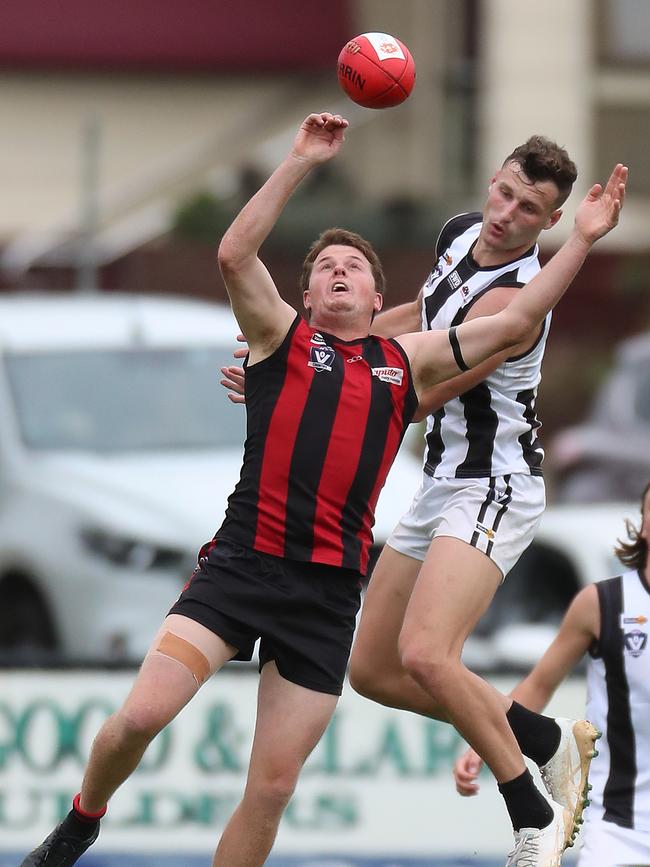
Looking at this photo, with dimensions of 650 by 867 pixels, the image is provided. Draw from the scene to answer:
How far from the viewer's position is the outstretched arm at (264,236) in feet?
18.6

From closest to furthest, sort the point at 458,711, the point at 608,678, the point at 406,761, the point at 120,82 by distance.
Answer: the point at 458,711
the point at 608,678
the point at 406,761
the point at 120,82

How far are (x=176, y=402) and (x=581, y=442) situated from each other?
481cm

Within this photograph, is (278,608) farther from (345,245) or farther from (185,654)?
(345,245)

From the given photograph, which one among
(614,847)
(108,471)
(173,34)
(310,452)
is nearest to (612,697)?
(614,847)

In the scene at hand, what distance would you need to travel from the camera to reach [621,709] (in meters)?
6.88

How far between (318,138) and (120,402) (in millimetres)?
5600

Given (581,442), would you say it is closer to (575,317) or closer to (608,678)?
(575,317)

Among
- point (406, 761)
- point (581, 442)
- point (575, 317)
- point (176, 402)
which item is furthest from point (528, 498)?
point (575, 317)

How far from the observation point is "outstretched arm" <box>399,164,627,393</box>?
5840 millimetres

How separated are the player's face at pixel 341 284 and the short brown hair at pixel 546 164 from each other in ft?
2.07

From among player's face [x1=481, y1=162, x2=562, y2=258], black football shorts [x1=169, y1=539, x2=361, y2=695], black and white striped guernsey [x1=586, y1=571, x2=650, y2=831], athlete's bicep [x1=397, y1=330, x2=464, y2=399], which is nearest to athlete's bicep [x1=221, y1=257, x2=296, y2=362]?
athlete's bicep [x1=397, y1=330, x2=464, y2=399]

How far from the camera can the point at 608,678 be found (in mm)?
6895

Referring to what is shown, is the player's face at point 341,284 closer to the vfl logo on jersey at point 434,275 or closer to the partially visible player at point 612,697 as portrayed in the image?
the vfl logo on jersey at point 434,275

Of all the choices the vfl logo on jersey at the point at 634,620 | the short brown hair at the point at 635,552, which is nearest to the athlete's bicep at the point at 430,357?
the short brown hair at the point at 635,552
